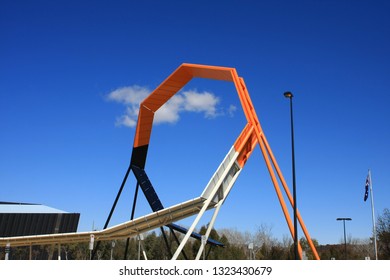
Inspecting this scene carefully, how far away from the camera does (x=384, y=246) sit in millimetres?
58062

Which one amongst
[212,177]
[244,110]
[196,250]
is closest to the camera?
[212,177]

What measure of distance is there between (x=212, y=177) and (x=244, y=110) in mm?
5653

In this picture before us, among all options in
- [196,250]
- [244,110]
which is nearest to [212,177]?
[244,110]

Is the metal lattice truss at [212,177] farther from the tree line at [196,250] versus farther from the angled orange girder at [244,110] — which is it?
the tree line at [196,250]

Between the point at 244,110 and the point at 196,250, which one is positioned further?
the point at 196,250

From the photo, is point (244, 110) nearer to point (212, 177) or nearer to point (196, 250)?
point (212, 177)

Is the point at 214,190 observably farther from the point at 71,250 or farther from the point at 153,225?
the point at 71,250

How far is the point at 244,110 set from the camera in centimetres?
2889

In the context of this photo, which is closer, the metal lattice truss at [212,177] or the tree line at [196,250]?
the metal lattice truss at [212,177]

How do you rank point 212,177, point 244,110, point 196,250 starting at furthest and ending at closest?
point 196,250 → point 244,110 → point 212,177

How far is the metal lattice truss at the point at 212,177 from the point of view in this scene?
26.2 meters

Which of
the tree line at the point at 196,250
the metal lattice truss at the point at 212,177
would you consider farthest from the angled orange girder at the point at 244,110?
the tree line at the point at 196,250
